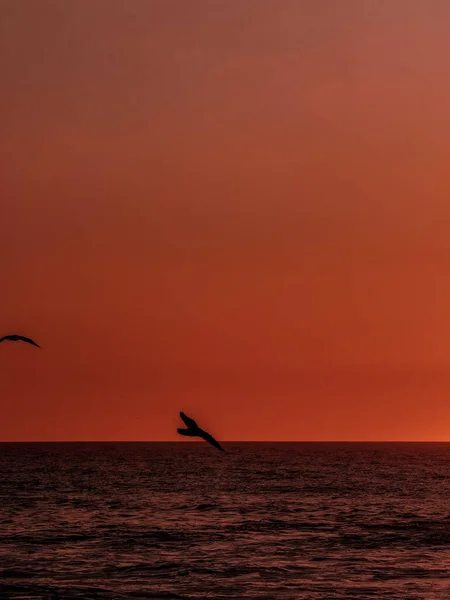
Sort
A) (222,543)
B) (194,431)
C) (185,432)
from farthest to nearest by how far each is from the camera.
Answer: (222,543), (185,432), (194,431)

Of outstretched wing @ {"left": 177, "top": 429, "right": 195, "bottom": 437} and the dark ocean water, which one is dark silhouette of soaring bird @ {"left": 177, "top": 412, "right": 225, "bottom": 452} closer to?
outstretched wing @ {"left": 177, "top": 429, "right": 195, "bottom": 437}

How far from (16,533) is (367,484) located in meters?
62.2

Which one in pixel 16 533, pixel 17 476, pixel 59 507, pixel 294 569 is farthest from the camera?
pixel 17 476

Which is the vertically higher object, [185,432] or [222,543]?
[185,432]

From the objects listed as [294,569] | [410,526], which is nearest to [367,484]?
[410,526]

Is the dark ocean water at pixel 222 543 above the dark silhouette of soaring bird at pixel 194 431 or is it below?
below

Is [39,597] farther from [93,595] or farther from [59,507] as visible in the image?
[59,507]

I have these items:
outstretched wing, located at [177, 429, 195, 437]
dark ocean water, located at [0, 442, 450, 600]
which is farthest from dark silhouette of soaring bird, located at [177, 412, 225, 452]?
dark ocean water, located at [0, 442, 450, 600]

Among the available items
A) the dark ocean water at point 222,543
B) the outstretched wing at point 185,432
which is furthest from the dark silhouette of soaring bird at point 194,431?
the dark ocean water at point 222,543

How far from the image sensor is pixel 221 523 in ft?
217

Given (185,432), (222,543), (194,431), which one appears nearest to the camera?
(194,431)

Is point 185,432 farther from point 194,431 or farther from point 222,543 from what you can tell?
point 222,543

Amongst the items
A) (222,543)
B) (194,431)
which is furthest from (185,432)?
(222,543)

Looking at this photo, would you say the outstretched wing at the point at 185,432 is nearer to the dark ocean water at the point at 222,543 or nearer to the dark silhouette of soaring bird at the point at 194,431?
the dark silhouette of soaring bird at the point at 194,431
